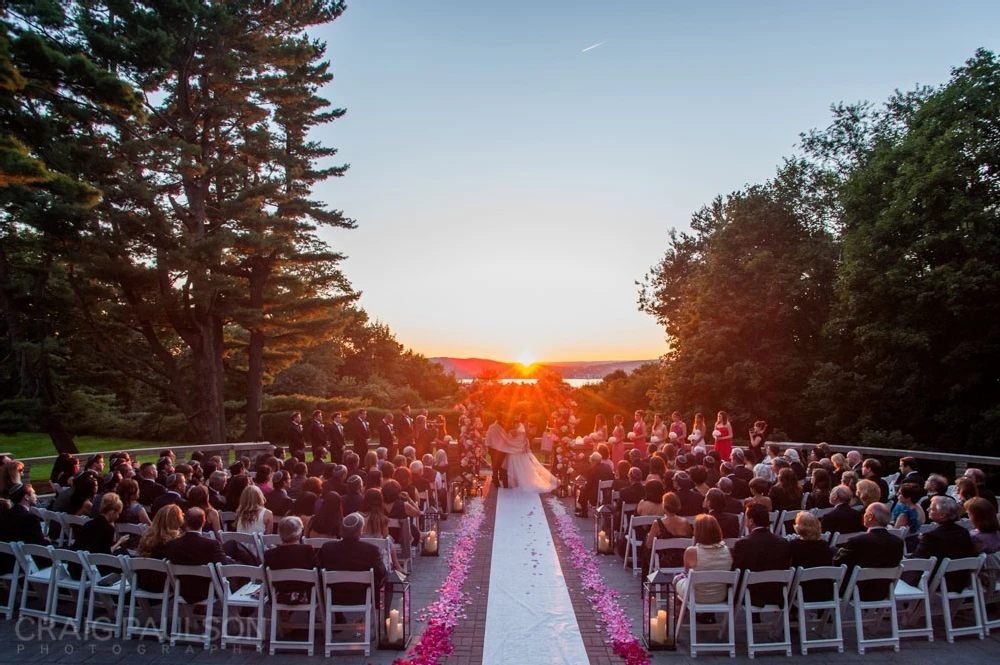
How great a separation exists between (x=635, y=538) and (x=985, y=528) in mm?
3869

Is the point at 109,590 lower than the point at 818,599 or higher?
higher

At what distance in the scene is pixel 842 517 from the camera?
740 cm

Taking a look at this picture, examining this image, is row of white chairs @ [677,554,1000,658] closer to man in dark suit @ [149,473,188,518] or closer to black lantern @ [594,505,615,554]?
black lantern @ [594,505,615,554]

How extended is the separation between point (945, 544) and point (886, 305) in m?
15.4

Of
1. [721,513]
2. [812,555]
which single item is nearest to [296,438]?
[721,513]

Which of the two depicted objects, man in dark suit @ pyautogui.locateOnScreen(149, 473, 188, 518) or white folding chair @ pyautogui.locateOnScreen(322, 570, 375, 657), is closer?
white folding chair @ pyautogui.locateOnScreen(322, 570, 375, 657)

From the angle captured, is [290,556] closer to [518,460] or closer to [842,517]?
[842,517]

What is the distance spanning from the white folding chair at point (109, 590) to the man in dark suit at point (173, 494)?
1191 mm

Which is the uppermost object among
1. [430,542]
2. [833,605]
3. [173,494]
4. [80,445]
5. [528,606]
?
[173,494]

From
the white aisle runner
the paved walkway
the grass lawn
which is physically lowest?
the grass lawn

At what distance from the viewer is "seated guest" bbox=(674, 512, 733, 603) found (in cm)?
614

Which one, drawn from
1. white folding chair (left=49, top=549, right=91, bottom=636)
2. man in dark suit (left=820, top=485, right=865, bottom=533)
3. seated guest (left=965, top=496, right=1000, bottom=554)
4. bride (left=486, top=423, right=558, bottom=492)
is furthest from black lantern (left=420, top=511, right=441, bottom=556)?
seated guest (left=965, top=496, right=1000, bottom=554)

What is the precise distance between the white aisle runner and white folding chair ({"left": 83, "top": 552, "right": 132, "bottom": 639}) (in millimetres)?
3572

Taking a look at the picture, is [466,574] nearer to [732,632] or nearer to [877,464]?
[732,632]
